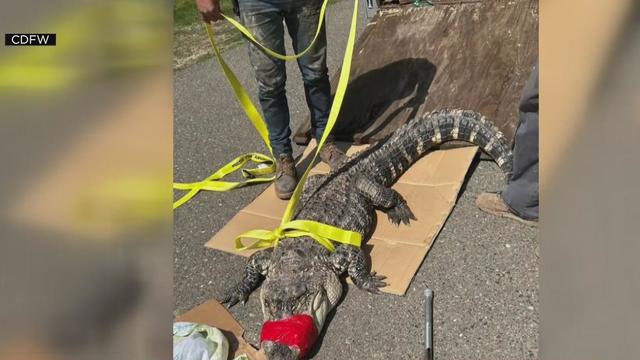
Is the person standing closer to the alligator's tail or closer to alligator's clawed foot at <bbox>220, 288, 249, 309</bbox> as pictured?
the alligator's tail

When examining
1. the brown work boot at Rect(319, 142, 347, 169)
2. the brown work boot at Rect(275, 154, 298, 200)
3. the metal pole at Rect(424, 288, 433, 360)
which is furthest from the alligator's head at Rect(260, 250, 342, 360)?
the brown work boot at Rect(319, 142, 347, 169)

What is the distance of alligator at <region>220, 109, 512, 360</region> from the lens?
316 cm

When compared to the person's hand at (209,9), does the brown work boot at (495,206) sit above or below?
below

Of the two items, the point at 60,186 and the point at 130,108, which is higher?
the point at 130,108

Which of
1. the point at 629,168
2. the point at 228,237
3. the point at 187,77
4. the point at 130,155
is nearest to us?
the point at 629,168

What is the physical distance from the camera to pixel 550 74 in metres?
0.97

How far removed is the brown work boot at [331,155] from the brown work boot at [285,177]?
0.30 metres

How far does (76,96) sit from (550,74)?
0.81 metres

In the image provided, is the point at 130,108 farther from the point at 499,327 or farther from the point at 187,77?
the point at 187,77

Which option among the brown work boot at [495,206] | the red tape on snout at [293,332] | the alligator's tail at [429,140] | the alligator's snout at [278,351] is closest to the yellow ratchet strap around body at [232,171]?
the alligator's tail at [429,140]

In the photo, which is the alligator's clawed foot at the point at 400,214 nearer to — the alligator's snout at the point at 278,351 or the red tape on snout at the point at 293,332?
Answer: the red tape on snout at the point at 293,332

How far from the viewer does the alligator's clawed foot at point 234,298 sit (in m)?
3.62

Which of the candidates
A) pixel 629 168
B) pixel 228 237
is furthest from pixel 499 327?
pixel 629 168

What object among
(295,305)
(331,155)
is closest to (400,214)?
(331,155)
